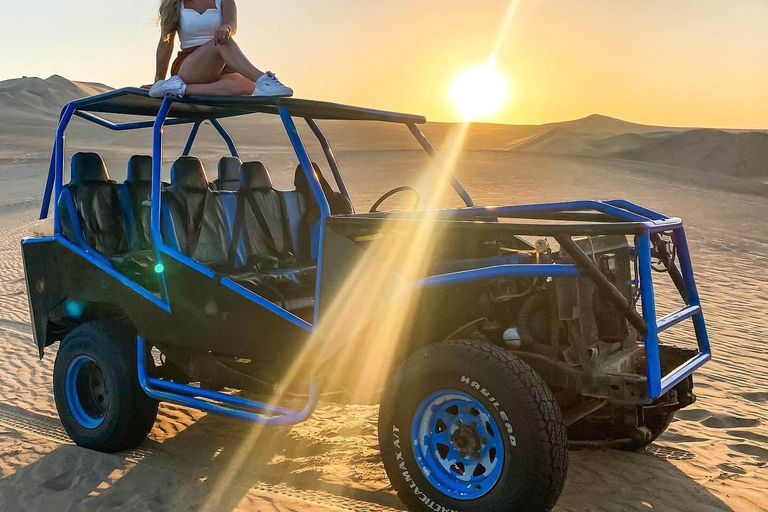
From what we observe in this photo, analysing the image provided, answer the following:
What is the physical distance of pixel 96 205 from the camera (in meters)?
5.70

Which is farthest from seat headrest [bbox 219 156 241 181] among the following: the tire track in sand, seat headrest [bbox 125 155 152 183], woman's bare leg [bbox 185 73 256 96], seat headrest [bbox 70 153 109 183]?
the tire track in sand

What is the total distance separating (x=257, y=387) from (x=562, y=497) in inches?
70.7

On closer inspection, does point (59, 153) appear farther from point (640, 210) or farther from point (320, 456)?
point (640, 210)

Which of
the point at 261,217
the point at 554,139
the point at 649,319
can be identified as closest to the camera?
the point at 649,319

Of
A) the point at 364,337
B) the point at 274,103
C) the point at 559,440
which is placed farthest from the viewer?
the point at 274,103

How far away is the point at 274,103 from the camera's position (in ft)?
14.3

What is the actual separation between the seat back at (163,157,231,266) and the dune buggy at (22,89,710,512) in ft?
0.05

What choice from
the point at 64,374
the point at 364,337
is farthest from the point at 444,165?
the point at 64,374

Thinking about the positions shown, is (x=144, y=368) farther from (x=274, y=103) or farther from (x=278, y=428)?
(x=274, y=103)

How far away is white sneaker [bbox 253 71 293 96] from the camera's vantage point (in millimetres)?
4402

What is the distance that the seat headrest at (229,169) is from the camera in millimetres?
6824

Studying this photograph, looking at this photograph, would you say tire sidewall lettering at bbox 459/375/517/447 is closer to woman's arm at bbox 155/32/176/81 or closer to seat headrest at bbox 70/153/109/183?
woman's arm at bbox 155/32/176/81

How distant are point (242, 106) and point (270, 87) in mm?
Answer: 301

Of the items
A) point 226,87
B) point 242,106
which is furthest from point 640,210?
point 226,87
